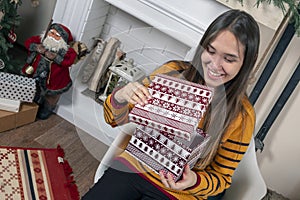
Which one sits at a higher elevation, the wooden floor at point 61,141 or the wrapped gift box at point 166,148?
the wrapped gift box at point 166,148

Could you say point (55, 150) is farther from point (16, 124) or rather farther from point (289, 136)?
point (289, 136)

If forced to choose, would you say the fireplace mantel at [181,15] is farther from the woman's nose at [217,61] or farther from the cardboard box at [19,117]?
the cardboard box at [19,117]

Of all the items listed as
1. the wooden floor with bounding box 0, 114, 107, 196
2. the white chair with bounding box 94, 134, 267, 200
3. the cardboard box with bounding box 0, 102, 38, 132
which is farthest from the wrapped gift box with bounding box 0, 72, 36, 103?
the white chair with bounding box 94, 134, 267, 200

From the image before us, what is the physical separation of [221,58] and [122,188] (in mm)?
452

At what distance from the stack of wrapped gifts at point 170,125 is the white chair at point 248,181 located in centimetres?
20

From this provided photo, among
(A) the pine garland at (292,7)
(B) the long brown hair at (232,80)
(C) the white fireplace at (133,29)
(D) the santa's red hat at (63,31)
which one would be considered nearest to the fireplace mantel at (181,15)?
(C) the white fireplace at (133,29)

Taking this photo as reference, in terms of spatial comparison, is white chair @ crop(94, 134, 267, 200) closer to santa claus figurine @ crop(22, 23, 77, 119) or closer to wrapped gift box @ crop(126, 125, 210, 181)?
wrapped gift box @ crop(126, 125, 210, 181)

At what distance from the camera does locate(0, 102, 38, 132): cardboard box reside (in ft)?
5.37

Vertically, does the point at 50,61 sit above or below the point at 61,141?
above

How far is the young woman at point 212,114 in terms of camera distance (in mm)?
933

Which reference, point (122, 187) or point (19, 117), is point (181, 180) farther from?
point (19, 117)

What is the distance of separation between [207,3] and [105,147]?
69cm

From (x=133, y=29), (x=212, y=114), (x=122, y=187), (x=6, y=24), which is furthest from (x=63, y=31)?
(x=212, y=114)

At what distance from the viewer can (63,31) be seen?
166cm
